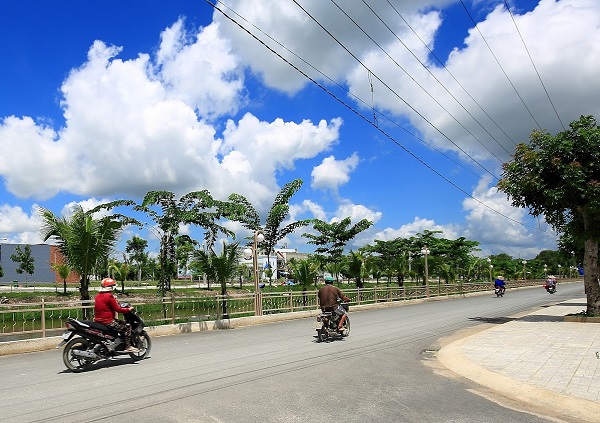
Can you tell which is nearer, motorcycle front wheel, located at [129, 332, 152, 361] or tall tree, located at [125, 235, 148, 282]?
motorcycle front wheel, located at [129, 332, 152, 361]

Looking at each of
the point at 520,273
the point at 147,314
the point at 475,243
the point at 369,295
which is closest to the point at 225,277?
the point at 147,314

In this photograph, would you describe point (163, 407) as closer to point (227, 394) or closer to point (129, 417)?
point (129, 417)

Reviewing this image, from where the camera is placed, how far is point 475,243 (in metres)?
62.0

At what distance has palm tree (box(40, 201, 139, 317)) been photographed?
15.4 metres

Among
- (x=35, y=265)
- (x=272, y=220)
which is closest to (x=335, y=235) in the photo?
(x=272, y=220)

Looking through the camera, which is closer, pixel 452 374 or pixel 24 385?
pixel 24 385

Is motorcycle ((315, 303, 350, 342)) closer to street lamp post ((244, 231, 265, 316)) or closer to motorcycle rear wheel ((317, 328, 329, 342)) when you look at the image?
motorcycle rear wheel ((317, 328, 329, 342))

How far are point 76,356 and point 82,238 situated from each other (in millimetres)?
7170

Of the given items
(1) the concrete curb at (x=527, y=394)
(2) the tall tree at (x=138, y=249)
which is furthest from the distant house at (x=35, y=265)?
(1) the concrete curb at (x=527, y=394)

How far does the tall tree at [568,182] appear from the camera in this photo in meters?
15.9

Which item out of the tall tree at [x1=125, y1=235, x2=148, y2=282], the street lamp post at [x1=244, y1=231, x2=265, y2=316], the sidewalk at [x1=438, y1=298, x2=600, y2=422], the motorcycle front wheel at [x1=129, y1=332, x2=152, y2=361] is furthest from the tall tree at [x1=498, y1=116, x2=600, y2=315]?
the tall tree at [x1=125, y1=235, x2=148, y2=282]

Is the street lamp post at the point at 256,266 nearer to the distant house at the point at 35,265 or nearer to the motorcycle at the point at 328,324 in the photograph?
the motorcycle at the point at 328,324

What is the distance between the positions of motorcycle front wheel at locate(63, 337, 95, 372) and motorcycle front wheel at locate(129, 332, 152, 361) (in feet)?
3.15

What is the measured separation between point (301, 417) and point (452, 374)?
4147 mm
